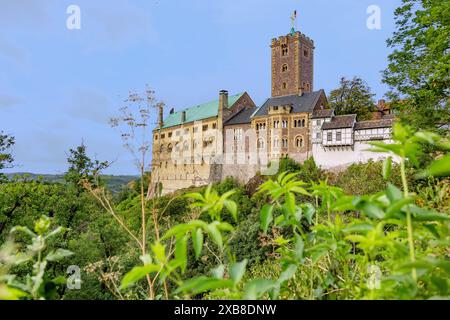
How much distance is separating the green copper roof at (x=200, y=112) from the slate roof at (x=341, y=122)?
43.2 ft

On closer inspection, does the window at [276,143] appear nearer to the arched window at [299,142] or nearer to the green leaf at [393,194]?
the arched window at [299,142]

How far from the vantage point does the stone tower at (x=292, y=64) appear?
3888 cm

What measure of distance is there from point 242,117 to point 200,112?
687 centimetres

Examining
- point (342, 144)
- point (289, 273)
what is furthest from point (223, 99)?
point (289, 273)

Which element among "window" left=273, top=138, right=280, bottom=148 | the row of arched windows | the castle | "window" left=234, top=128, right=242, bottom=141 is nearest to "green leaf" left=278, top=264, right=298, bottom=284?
the castle

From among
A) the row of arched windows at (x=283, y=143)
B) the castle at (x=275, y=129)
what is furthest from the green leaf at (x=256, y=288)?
the row of arched windows at (x=283, y=143)

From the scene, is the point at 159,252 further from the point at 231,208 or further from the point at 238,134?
the point at 238,134

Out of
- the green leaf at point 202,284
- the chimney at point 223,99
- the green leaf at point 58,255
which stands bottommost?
the green leaf at point 202,284

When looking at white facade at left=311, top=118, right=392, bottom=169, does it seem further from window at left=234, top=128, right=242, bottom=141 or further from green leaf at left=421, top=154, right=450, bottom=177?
green leaf at left=421, top=154, right=450, bottom=177

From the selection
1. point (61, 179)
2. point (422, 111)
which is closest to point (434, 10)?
point (422, 111)
